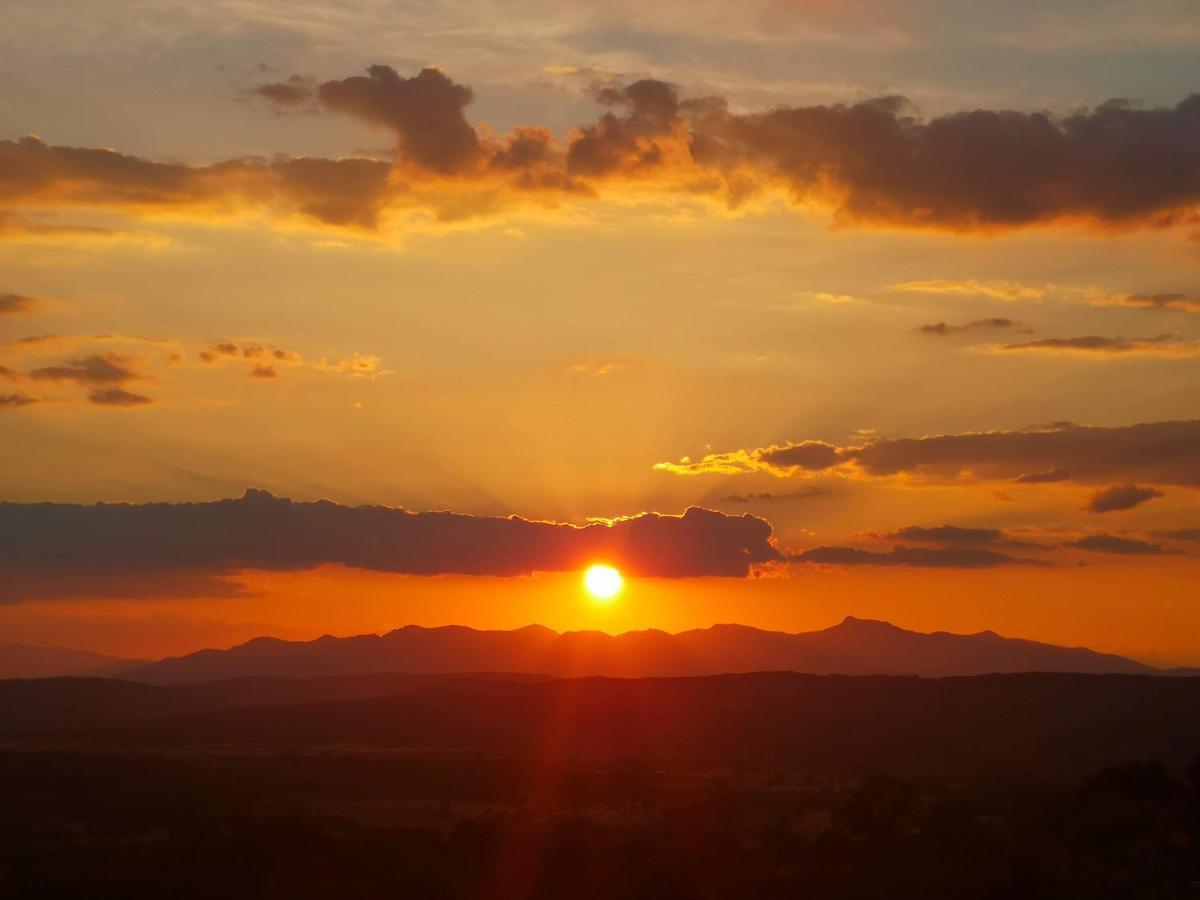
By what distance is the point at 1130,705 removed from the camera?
116750 mm

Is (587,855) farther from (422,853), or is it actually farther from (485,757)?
(485,757)

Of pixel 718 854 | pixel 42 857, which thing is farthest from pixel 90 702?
pixel 718 854

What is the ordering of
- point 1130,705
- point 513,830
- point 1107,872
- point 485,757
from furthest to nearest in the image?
point 1130,705
point 485,757
point 513,830
point 1107,872

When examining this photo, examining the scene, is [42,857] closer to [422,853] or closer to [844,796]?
[422,853]

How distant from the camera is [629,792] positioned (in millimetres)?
79438

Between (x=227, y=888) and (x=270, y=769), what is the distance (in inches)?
1850

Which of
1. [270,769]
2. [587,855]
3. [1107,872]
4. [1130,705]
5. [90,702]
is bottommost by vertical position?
[1107,872]

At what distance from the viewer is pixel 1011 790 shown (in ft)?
232

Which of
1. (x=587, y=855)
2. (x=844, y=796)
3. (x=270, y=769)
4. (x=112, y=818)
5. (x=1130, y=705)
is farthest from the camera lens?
(x=1130, y=705)

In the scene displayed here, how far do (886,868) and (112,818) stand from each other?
122ft

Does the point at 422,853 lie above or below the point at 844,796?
below

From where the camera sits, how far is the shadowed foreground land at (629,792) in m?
43.6

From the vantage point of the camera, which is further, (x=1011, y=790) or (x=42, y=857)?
(x=1011, y=790)

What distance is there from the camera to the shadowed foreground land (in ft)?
143
